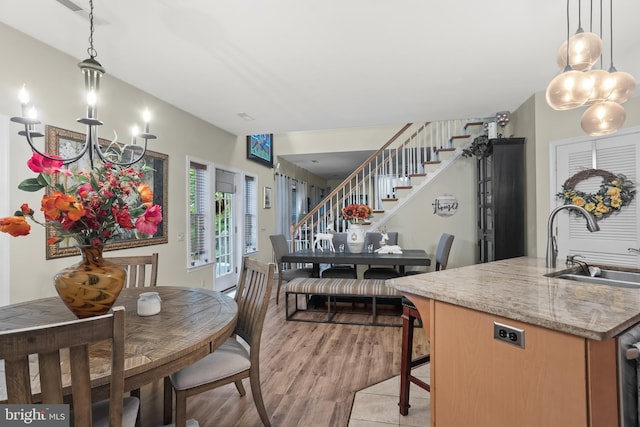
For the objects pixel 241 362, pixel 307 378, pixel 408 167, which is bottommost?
pixel 307 378

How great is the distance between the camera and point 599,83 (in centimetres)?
160

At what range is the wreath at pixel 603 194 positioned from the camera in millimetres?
3195

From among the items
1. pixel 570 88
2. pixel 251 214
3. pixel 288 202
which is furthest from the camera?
pixel 288 202

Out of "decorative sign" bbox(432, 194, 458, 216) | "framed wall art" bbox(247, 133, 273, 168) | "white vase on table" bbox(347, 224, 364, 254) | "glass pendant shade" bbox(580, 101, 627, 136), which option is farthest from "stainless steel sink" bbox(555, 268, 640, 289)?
"framed wall art" bbox(247, 133, 273, 168)

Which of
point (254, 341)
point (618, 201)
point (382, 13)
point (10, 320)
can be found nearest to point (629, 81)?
point (382, 13)

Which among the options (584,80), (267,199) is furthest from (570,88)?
(267,199)

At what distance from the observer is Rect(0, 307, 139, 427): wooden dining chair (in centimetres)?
77

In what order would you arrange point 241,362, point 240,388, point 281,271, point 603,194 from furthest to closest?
1. point 281,271
2. point 603,194
3. point 240,388
4. point 241,362

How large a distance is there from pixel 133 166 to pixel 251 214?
9.67 feet

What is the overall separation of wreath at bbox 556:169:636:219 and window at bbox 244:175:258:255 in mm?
4779

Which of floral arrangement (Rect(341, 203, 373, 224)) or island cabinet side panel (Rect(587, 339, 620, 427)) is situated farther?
floral arrangement (Rect(341, 203, 373, 224))

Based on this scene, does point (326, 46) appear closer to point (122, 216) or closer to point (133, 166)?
point (122, 216)

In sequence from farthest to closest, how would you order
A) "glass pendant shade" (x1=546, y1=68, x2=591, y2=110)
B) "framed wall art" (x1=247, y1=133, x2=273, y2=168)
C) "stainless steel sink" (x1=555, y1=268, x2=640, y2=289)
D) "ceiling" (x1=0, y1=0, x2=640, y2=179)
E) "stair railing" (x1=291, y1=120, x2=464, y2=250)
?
"framed wall art" (x1=247, y1=133, x2=273, y2=168), "stair railing" (x1=291, y1=120, x2=464, y2=250), "ceiling" (x1=0, y1=0, x2=640, y2=179), "stainless steel sink" (x1=555, y1=268, x2=640, y2=289), "glass pendant shade" (x1=546, y1=68, x2=591, y2=110)

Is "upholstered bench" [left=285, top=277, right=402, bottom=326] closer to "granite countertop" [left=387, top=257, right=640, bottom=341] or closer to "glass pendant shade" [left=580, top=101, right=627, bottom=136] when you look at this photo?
"granite countertop" [left=387, top=257, right=640, bottom=341]
